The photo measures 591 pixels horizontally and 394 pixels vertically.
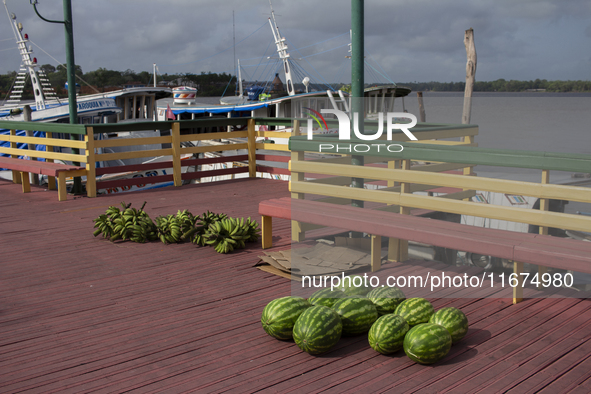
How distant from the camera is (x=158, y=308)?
3971 millimetres

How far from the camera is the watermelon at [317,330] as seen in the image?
3105 mm

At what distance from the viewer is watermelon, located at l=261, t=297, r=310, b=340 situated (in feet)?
10.9

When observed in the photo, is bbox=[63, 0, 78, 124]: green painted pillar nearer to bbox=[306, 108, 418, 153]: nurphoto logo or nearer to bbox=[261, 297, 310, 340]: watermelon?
bbox=[306, 108, 418, 153]: nurphoto logo

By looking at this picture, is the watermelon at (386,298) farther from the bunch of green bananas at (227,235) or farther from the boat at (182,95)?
the boat at (182,95)

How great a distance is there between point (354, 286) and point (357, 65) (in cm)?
220

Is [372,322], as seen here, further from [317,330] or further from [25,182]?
[25,182]

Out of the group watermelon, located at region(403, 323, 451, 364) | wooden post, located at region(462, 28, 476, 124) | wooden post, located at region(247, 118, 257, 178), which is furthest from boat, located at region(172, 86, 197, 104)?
watermelon, located at region(403, 323, 451, 364)

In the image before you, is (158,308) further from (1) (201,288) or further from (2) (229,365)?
(2) (229,365)

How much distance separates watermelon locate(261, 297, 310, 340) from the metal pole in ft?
5.17

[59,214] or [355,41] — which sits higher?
[355,41]

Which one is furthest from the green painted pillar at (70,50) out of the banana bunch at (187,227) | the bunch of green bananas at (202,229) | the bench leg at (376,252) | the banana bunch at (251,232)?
the bench leg at (376,252)

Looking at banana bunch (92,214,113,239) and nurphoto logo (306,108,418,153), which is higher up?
nurphoto logo (306,108,418,153)

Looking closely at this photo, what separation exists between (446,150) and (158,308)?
8.28 feet

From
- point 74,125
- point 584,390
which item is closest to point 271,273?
point 584,390
